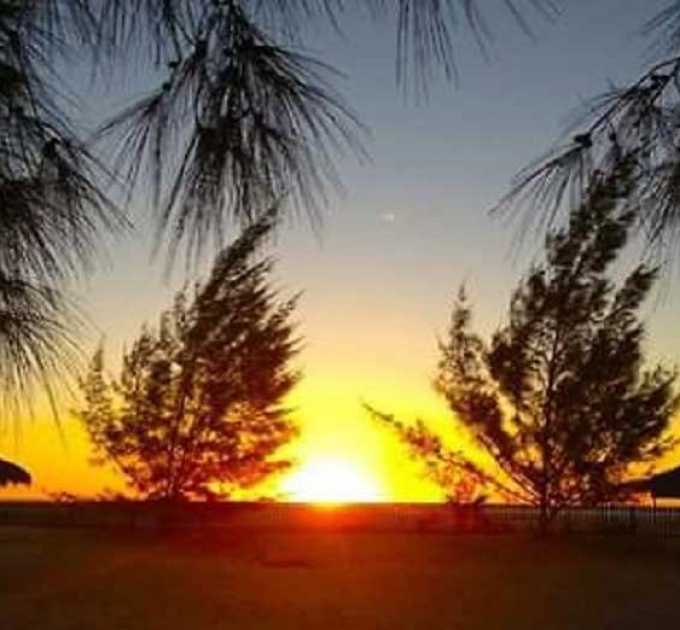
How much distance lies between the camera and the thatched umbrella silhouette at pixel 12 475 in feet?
85.3

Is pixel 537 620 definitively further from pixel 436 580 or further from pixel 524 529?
pixel 524 529

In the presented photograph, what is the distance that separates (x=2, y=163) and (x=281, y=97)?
1.81ft

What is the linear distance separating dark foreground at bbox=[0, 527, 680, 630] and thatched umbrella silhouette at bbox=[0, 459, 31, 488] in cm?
138

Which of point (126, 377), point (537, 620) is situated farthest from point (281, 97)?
point (126, 377)

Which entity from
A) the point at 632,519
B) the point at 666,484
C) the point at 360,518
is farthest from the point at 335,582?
the point at 360,518

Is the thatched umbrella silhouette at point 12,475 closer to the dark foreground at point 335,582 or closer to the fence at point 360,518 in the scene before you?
the dark foreground at point 335,582

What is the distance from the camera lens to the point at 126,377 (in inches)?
1247

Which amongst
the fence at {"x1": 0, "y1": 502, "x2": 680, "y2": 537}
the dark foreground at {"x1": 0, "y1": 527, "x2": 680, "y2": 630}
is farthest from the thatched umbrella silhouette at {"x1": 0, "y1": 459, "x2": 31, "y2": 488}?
the fence at {"x1": 0, "y1": 502, "x2": 680, "y2": 537}

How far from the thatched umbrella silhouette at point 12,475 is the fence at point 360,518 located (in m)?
5.29

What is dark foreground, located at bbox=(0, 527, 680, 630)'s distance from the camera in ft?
57.4

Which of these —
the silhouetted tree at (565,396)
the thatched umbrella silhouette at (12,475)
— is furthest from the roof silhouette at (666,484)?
the thatched umbrella silhouette at (12,475)

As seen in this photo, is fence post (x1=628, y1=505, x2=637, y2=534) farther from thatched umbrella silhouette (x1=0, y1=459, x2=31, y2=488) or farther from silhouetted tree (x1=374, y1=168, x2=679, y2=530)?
thatched umbrella silhouette (x1=0, y1=459, x2=31, y2=488)

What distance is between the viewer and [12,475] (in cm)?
2647

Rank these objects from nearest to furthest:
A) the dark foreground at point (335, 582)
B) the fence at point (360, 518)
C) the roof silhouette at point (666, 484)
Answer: the dark foreground at point (335, 582), the roof silhouette at point (666, 484), the fence at point (360, 518)
